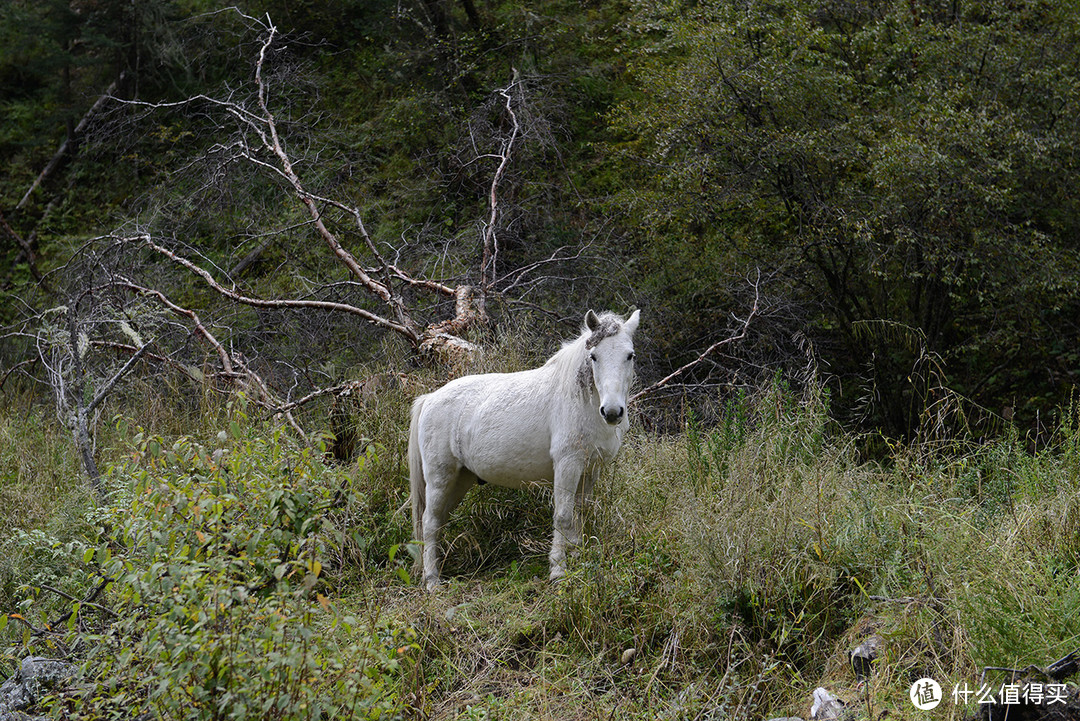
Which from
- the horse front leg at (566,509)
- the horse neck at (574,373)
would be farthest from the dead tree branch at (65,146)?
the horse front leg at (566,509)

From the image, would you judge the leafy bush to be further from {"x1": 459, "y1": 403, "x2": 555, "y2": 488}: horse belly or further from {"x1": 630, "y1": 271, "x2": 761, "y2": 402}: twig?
{"x1": 630, "y1": 271, "x2": 761, "y2": 402}: twig

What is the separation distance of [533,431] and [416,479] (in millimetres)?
993

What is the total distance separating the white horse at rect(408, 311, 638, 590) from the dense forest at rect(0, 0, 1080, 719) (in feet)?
0.97

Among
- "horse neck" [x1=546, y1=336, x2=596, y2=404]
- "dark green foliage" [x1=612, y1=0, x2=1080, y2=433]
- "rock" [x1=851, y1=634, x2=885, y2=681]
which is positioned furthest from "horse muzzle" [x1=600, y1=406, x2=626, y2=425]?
"dark green foliage" [x1=612, y1=0, x2=1080, y2=433]

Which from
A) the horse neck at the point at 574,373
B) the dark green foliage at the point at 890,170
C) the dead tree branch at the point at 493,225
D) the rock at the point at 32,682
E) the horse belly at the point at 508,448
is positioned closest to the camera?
the rock at the point at 32,682

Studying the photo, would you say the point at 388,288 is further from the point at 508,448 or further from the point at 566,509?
the point at 566,509

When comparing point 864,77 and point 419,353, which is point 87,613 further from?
point 864,77

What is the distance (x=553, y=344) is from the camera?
8.96m

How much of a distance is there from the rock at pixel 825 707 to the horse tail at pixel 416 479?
2.93 metres

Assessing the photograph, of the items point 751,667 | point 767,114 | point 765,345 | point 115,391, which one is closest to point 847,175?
point 767,114

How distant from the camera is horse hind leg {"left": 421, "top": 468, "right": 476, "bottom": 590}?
19.2 ft

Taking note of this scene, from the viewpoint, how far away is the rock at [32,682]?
4.46 m

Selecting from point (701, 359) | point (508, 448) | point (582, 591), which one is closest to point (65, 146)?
point (701, 359)

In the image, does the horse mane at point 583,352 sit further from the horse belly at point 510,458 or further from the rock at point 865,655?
the rock at point 865,655
